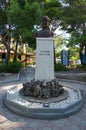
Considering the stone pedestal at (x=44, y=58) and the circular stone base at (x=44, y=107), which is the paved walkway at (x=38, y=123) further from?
the stone pedestal at (x=44, y=58)

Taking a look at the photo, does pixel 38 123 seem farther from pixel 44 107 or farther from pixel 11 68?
pixel 11 68

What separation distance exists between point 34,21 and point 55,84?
953 centimetres

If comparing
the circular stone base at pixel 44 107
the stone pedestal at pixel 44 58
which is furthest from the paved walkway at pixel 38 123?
the stone pedestal at pixel 44 58

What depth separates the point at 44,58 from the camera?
788 centimetres

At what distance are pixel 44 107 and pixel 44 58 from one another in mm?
2191

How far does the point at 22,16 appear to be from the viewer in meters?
16.1

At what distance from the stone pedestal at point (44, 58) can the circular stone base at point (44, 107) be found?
1232 millimetres

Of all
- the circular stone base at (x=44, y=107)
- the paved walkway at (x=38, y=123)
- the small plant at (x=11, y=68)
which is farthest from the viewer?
the small plant at (x=11, y=68)

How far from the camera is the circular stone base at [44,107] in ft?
20.0

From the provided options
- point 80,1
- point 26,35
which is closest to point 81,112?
point 26,35

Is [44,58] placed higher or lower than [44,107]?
higher

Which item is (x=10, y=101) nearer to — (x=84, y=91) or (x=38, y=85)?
(x=38, y=85)

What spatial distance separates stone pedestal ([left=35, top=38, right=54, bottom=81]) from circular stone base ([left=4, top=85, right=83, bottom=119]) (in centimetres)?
123

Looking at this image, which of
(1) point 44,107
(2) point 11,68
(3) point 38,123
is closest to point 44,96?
(1) point 44,107
